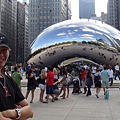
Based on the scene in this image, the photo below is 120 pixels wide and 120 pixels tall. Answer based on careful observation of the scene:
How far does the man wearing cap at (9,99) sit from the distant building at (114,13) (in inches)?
4394

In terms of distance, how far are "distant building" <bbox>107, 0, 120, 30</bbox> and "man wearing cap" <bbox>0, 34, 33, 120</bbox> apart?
111596mm

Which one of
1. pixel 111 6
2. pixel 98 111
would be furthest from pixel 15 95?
pixel 111 6

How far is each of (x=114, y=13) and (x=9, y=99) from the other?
387ft

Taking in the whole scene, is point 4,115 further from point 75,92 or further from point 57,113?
point 75,92

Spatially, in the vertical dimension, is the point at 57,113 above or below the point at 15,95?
below

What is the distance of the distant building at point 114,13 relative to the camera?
110988 mm

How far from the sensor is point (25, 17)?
4867 inches

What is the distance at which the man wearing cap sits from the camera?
1.53 meters

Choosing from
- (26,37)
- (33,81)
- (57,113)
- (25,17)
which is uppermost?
(25,17)

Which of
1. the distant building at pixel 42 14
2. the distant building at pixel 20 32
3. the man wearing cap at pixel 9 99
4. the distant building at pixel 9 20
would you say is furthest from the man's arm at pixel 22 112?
the distant building at pixel 20 32

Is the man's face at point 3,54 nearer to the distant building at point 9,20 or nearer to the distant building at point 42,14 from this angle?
the distant building at point 9,20

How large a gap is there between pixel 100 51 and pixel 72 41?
270 cm

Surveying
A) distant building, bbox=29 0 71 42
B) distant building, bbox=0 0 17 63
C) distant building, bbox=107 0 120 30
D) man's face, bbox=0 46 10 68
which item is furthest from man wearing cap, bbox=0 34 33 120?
distant building, bbox=107 0 120 30

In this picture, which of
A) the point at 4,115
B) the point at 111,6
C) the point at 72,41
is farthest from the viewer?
the point at 111,6
